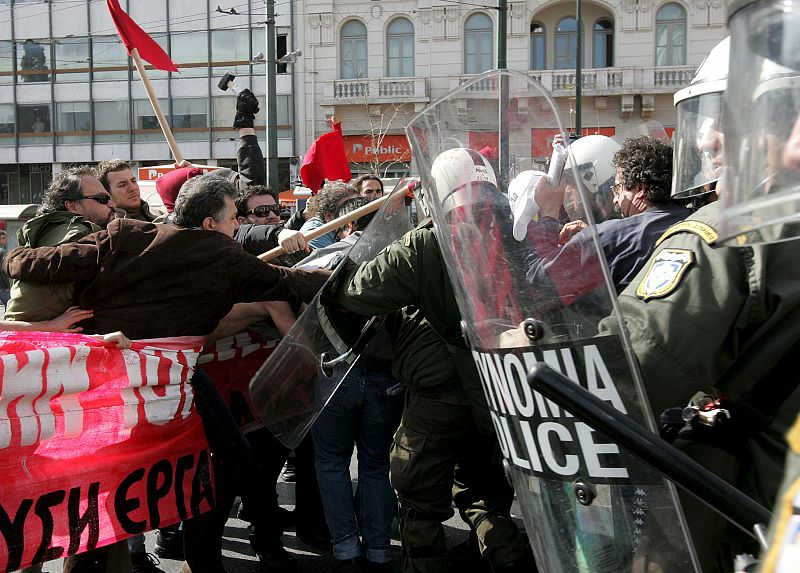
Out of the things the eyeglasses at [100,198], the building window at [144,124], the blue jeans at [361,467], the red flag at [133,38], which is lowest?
the blue jeans at [361,467]

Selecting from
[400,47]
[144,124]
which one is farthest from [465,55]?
[144,124]

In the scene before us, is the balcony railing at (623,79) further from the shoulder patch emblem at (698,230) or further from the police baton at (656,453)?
the police baton at (656,453)

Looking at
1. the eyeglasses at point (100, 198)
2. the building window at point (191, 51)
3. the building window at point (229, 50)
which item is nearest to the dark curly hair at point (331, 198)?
the eyeglasses at point (100, 198)

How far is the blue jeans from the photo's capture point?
3.82 m

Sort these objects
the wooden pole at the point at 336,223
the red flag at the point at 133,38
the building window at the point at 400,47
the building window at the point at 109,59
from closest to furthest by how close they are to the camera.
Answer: the wooden pole at the point at 336,223
the red flag at the point at 133,38
the building window at the point at 400,47
the building window at the point at 109,59

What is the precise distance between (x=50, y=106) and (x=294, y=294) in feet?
105

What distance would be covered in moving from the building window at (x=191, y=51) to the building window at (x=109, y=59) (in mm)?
2260

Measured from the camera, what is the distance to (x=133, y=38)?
5.94m

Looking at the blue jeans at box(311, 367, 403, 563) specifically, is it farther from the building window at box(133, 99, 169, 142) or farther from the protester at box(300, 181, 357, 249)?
the building window at box(133, 99, 169, 142)

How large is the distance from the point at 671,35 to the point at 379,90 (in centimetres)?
945

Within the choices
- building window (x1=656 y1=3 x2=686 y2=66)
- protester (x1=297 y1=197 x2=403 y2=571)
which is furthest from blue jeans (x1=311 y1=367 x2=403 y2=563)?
building window (x1=656 y1=3 x2=686 y2=66)

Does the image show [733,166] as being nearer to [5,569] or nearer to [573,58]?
[5,569]

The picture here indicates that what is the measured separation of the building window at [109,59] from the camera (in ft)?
104

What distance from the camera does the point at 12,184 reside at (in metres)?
32.8
